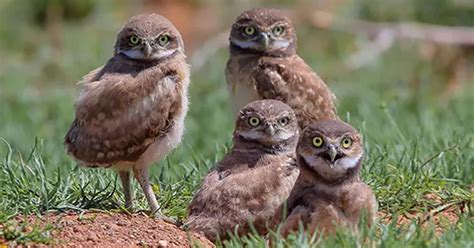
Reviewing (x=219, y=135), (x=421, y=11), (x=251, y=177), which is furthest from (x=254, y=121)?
(x=421, y=11)

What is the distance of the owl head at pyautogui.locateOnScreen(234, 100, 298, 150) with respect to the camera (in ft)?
24.6

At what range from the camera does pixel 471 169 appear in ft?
27.4

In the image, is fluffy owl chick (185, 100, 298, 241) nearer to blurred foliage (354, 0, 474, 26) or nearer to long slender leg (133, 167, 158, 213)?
long slender leg (133, 167, 158, 213)

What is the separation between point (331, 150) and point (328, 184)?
8.0 inches

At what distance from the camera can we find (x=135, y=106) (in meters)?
7.35

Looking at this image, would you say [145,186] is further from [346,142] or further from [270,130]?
[346,142]

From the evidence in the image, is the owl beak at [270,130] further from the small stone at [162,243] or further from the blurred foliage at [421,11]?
Answer: the blurred foliage at [421,11]

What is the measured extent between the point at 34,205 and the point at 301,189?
1738 millimetres

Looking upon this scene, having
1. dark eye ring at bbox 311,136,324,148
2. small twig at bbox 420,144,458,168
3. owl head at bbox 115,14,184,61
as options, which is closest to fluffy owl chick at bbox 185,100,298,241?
dark eye ring at bbox 311,136,324,148

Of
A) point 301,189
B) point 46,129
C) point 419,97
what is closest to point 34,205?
point 301,189

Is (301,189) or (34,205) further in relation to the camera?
(34,205)

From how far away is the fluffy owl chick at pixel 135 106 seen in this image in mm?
7348

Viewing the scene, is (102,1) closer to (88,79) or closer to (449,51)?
(449,51)

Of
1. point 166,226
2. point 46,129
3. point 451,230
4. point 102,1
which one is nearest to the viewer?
point 451,230
